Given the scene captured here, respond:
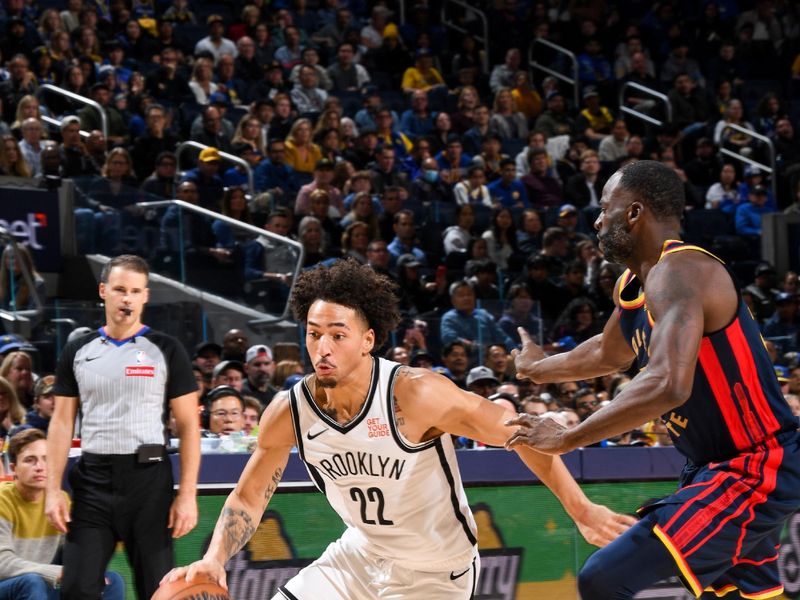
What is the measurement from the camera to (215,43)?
16094mm

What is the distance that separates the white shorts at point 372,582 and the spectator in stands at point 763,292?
31.1 ft

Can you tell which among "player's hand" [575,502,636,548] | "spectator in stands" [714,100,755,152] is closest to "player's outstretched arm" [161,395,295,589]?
"player's hand" [575,502,636,548]

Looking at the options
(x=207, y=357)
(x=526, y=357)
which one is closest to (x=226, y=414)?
(x=207, y=357)

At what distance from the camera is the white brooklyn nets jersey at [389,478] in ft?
14.3

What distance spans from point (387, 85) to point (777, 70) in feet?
21.0

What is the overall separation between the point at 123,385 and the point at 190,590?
1.92m

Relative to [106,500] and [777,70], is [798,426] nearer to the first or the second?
[106,500]

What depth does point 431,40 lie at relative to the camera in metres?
19.2

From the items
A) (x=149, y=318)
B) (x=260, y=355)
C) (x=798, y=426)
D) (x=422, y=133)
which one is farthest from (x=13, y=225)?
(x=798, y=426)

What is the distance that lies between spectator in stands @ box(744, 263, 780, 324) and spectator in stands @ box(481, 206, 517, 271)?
97.3 inches

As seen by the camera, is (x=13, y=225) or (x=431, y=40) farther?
(x=431, y=40)

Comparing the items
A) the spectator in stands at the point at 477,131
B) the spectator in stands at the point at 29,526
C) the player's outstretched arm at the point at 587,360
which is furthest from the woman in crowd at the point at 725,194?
the player's outstretched arm at the point at 587,360

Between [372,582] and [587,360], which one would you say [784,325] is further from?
[372,582]

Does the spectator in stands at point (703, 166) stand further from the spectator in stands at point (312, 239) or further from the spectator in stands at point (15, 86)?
the spectator in stands at point (15, 86)
